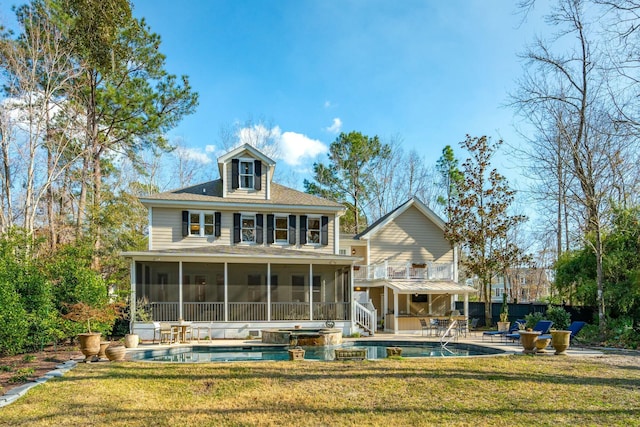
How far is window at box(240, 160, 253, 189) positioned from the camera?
21938mm

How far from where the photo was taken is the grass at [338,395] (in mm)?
7090

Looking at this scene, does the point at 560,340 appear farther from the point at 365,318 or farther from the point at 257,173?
the point at 257,173

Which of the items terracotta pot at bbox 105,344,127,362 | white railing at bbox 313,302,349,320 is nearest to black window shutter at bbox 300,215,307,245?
white railing at bbox 313,302,349,320

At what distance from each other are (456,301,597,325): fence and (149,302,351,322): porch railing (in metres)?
10.6

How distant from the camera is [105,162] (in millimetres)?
29469

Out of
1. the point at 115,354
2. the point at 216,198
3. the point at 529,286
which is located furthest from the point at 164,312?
the point at 529,286

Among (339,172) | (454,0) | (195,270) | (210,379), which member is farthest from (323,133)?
(210,379)

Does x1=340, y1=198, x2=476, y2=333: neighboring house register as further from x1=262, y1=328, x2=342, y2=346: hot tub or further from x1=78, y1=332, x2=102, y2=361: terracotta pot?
x1=78, y1=332, x2=102, y2=361: terracotta pot

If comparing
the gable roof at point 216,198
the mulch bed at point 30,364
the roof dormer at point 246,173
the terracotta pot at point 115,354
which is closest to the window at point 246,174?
the roof dormer at point 246,173

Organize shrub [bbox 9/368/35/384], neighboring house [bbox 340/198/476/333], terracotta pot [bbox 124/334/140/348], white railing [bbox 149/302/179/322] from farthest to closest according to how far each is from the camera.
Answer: neighboring house [bbox 340/198/476/333], white railing [bbox 149/302/179/322], terracotta pot [bbox 124/334/140/348], shrub [bbox 9/368/35/384]

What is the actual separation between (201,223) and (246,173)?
3.21 meters

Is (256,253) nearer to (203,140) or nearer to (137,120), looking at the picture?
(137,120)

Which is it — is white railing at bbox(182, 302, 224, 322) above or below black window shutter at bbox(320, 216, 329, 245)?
below

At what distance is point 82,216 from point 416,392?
2410 centimetres
